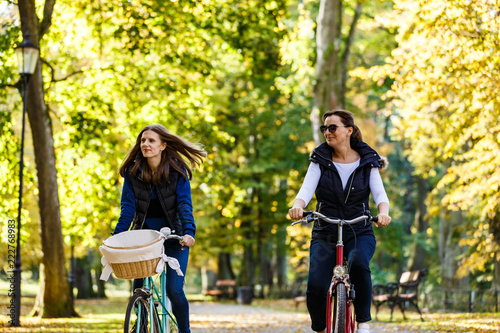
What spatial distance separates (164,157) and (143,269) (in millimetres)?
1194

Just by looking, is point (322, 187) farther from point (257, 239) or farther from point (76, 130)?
point (257, 239)

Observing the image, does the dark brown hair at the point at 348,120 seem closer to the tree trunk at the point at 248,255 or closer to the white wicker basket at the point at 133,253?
the white wicker basket at the point at 133,253

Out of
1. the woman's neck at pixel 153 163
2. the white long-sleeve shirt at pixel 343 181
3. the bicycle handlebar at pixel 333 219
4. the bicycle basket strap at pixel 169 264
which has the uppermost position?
the woman's neck at pixel 153 163

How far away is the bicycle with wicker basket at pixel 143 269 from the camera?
16.3 feet

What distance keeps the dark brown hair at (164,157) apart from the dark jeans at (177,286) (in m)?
0.54

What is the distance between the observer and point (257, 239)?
31.4m

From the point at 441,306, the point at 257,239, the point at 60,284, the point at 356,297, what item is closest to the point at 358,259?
the point at 356,297

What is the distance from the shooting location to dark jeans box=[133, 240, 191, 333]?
559 centimetres

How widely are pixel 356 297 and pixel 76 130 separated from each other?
12785 mm

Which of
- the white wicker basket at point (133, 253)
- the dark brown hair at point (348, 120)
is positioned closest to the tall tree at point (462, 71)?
the dark brown hair at point (348, 120)

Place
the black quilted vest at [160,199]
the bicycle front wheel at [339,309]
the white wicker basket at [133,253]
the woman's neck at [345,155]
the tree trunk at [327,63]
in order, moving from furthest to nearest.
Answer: the tree trunk at [327,63] → the woman's neck at [345,155] → the black quilted vest at [160,199] → the bicycle front wheel at [339,309] → the white wicker basket at [133,253]

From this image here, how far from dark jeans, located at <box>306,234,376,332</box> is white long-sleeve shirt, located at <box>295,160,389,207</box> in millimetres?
337

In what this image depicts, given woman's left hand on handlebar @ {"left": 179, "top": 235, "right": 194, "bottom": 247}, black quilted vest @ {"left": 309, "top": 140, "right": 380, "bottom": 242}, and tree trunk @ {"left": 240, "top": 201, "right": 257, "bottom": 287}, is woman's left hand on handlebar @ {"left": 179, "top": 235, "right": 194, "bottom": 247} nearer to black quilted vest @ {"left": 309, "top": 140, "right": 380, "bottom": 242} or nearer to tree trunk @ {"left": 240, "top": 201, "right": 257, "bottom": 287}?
black quilted vest @ {"left": 309, "top": 140, "right": 380, "bottom": 242}

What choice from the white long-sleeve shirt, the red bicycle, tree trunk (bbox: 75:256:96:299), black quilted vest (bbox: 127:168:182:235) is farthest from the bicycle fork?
tree trunk (bbox: 75:256:96:299)
